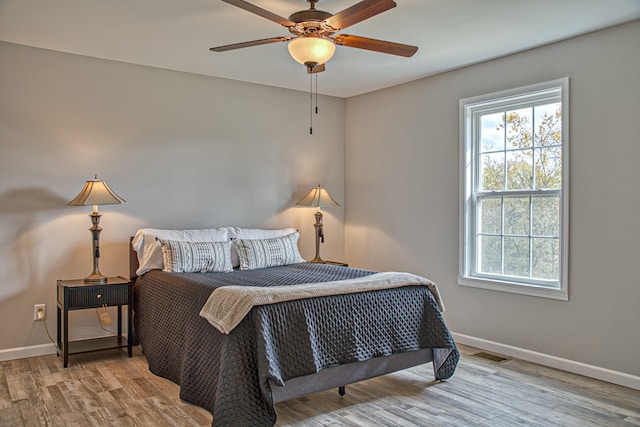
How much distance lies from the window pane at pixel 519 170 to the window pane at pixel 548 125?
0.14m

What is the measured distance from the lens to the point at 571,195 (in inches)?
145

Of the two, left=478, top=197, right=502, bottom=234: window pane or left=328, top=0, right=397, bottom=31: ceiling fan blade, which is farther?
left=478, top=197, right=502, bottom=234: window pane

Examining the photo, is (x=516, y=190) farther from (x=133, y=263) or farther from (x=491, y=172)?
(x=133, y=263)

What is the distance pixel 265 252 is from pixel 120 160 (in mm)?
1479

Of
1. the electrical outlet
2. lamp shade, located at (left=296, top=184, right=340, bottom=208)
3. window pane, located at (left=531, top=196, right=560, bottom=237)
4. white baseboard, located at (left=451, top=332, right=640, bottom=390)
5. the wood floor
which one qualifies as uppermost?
lamp shade, located at (left=296, top=184, right=340, bottom=208)

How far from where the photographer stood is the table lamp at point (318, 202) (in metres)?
5.14

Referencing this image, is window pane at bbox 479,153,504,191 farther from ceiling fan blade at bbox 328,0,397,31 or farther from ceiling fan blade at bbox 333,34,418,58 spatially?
ceiling fan blade at bbox 328,0,397,31

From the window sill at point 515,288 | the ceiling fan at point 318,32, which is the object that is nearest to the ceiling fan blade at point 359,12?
the ceiling fan at point 318,32

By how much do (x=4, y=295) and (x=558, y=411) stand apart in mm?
3991

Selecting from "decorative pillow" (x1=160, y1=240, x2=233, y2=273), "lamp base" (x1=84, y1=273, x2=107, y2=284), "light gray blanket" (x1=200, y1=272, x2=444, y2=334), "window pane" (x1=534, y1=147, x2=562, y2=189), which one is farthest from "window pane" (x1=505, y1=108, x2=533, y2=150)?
"lamp base" (x1=84, y1=273, x2=107, y2=284)

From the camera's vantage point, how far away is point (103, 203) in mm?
3891

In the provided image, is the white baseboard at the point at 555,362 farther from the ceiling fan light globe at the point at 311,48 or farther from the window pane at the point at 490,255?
the ceiling fan light globe at the point at 311,48

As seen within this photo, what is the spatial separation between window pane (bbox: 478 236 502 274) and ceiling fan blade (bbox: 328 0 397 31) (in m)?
2.43

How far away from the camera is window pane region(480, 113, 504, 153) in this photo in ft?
13.9
